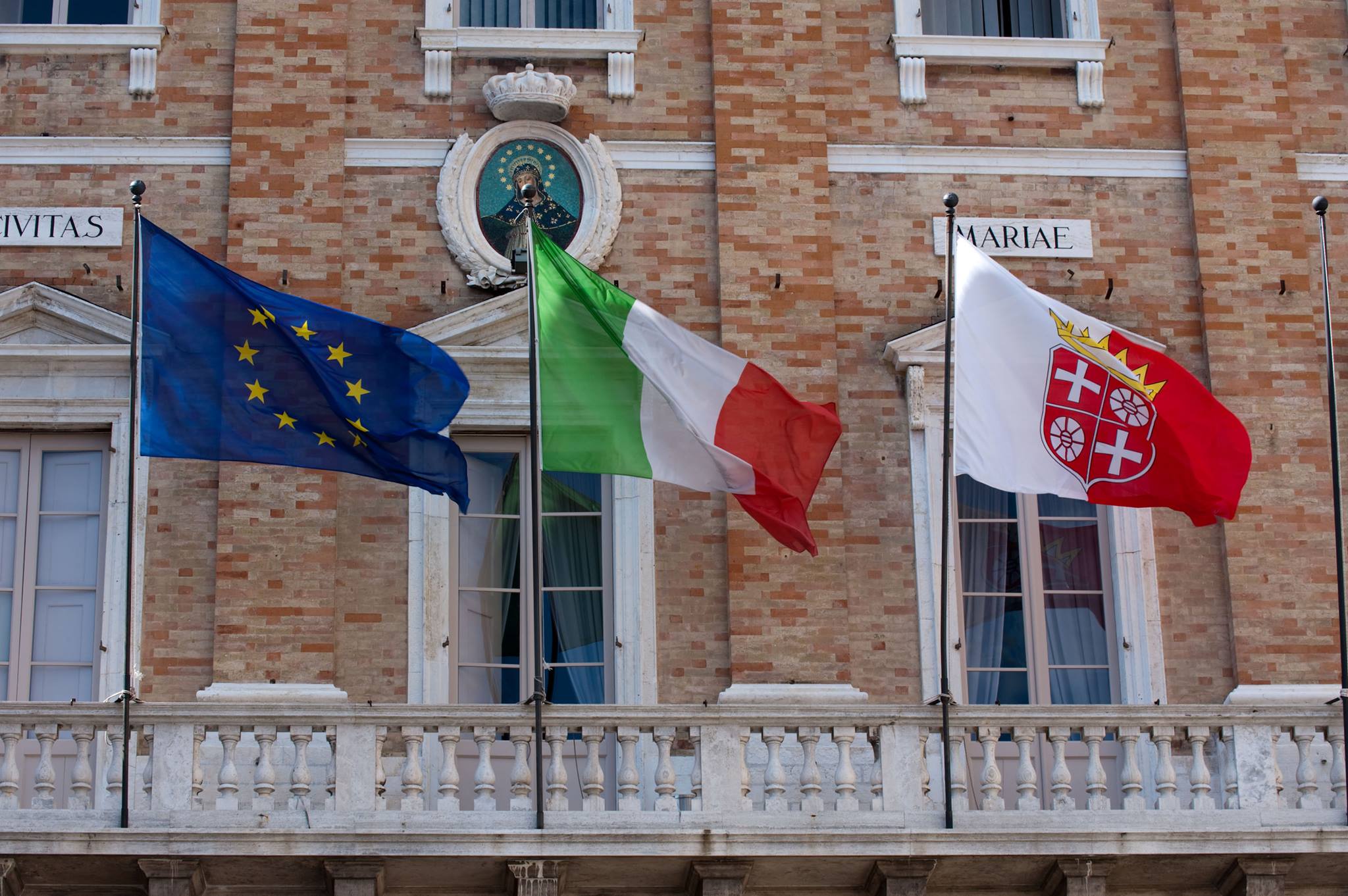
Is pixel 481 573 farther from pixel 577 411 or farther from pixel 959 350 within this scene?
pixel 959 350

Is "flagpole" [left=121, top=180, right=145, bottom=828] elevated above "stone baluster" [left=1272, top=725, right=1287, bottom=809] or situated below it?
above

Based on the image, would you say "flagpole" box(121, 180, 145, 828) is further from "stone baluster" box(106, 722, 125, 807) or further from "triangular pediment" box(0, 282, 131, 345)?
"triangular pediment" box(0, 282, 131, 345)

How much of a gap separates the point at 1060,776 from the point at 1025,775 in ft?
0.75

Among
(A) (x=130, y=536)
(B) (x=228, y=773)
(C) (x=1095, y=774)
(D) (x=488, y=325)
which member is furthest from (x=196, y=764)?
(C) (x=1095, y=774)

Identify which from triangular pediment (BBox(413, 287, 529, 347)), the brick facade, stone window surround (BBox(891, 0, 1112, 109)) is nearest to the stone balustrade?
the brick facade

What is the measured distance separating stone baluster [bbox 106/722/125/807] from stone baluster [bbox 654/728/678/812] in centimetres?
331

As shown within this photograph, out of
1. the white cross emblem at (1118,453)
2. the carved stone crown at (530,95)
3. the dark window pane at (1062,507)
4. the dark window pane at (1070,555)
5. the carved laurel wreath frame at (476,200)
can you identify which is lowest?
the dark window pane at (1070,555)

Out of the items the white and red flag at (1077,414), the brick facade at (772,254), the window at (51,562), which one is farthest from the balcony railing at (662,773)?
the white and red flag at (1077,414)

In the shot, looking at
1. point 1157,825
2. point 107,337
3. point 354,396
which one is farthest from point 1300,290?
point 107,337

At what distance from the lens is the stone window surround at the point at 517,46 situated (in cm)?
1811

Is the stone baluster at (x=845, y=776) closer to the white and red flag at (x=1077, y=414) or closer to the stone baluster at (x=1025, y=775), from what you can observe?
the stone baluster at (x=1025, y=775)

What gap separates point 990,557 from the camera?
17.5m

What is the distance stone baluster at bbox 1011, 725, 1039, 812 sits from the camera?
15.4 metres

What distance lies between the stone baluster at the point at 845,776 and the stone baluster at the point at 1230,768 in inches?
93.6
